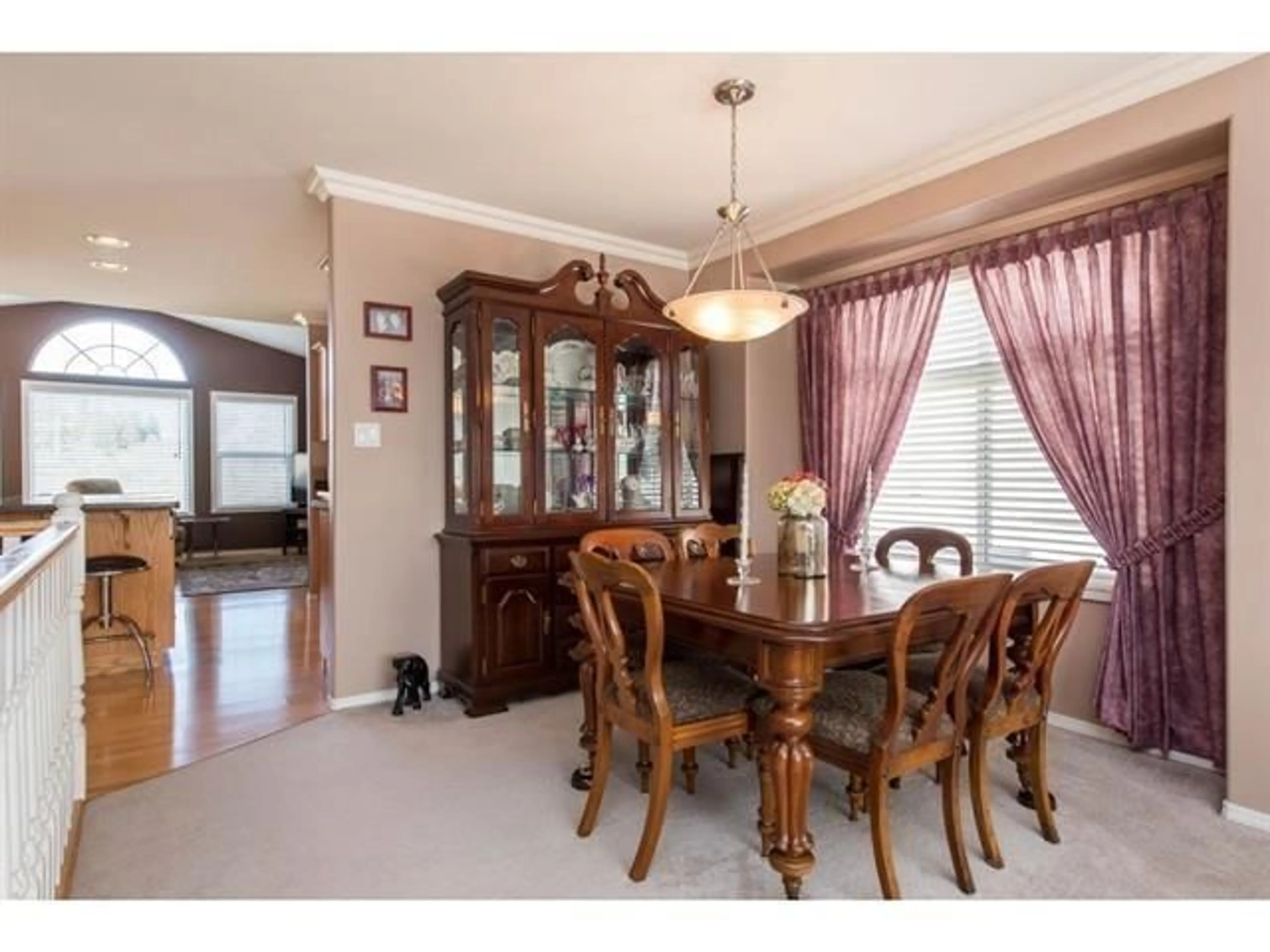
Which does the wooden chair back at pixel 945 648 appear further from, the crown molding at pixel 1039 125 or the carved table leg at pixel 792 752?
the crown molding at pixel 1039 125

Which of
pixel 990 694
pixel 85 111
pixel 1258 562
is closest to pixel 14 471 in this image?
pixel 85 111

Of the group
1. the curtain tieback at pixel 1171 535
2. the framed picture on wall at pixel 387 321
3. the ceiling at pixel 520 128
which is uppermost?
the ceiling at pixel 520 128

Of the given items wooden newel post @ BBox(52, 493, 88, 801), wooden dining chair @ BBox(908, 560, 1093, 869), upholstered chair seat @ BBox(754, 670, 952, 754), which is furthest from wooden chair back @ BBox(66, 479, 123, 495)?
wooden dining chair @ BBox(908, 560, 1093, 869)

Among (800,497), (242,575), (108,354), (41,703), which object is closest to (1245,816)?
(800,497)

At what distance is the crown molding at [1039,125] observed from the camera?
7.78 ft

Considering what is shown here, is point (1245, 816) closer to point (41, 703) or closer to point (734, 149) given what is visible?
point (734, 149)

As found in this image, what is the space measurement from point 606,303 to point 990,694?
2.61 m

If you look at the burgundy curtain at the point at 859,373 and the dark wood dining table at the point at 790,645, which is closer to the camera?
the dark wood dining table at the point at 790,645

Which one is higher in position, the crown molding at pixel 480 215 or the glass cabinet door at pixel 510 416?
the crown molding at pixel 480 215

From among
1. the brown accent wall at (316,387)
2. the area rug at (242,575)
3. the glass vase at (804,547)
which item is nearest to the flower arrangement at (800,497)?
the glass vase at (804,547)

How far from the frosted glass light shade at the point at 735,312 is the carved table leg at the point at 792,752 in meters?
1.21

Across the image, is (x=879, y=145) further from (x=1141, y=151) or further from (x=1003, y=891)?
(x=1003, y=891)

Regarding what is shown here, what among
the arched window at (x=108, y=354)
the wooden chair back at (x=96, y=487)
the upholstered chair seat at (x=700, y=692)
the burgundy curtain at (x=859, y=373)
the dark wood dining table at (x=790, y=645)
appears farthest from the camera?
the arched window at (x=108, y=354)

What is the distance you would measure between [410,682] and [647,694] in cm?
176
